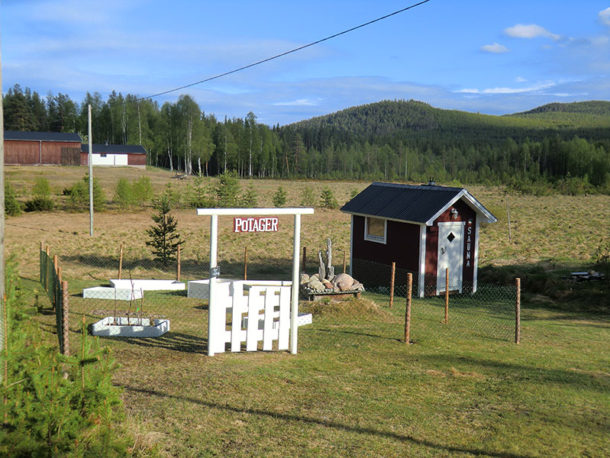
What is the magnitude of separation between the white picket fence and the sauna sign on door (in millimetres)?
1012

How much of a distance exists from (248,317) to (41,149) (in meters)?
69.6

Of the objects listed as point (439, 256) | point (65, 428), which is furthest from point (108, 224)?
point (65, 428)

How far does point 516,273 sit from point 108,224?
25.6 metres

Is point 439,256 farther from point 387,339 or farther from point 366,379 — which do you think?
point 366,379

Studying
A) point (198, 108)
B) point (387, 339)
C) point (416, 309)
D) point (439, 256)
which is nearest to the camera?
point (387, 339)

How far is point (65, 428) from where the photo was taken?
4586 mm

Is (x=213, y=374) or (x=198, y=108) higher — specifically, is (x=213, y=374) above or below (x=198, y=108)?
below

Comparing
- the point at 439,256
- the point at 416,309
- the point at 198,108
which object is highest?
the point at 198,108

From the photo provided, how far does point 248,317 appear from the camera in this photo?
10492 mm

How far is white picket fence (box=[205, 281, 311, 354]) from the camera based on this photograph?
10.1m

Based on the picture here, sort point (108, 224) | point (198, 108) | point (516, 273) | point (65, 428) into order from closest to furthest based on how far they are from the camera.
→ point (65, 428)
point (516, 273)
point (108, 224)
point (198, 108)

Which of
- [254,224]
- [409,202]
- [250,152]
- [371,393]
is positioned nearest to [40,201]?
[409,202]

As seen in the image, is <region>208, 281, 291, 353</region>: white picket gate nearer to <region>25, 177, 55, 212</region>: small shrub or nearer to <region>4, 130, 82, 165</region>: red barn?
<region>25, 177, 55, 212</region>: small shrub

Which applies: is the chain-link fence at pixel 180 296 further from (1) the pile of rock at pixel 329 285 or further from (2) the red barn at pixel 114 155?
(2) the red barn at pixel 114 155
